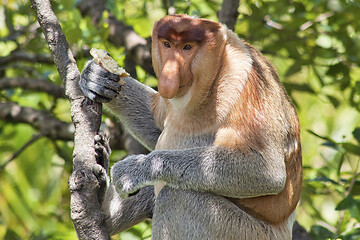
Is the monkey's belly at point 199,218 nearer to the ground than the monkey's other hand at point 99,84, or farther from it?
nearer to the ground

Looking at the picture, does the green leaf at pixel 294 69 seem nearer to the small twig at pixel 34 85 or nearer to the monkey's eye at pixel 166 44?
the monkey's eye at pixel 166 44

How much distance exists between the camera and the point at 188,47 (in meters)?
3.57

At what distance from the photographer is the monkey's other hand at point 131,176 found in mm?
3625

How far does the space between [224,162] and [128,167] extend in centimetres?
68

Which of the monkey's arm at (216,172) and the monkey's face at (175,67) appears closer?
the monkey's face at (175,67)

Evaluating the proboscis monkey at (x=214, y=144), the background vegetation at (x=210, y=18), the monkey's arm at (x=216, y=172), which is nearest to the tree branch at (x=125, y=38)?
the background vegetation at (x=210, y=18)

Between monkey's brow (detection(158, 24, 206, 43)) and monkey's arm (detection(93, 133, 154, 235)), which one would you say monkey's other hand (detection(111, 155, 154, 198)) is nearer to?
monkey's arm (detection(93, 133, 154, 235))

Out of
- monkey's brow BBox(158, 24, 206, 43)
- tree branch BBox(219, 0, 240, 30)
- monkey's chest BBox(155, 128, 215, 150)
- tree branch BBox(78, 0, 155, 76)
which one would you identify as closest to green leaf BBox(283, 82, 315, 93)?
tree branch BBox(219, 0, 240, 30)

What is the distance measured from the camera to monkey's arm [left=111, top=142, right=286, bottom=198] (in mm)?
3516

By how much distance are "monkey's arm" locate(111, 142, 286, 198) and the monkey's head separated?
46 centimetres

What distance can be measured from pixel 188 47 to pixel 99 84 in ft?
2.24

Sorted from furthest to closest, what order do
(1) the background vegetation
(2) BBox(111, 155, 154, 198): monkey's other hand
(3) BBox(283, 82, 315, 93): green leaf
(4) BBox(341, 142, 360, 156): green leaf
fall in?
(3) BBox(283, 82, 315, 93): green leaf
(1) the background vegetation
(4) BBox(341, 142, 360, 156): green leaf
(2) BBox(111, 155, 154, 198): monkey's other hand

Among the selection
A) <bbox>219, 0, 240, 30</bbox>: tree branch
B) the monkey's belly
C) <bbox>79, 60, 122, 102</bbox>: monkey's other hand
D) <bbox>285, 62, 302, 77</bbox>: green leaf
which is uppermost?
<bbox>79, 60, 122, 102</bbox>: monkey's other hand

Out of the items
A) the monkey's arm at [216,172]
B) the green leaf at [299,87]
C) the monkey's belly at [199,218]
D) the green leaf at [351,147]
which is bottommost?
the green leaf at [299,87]
